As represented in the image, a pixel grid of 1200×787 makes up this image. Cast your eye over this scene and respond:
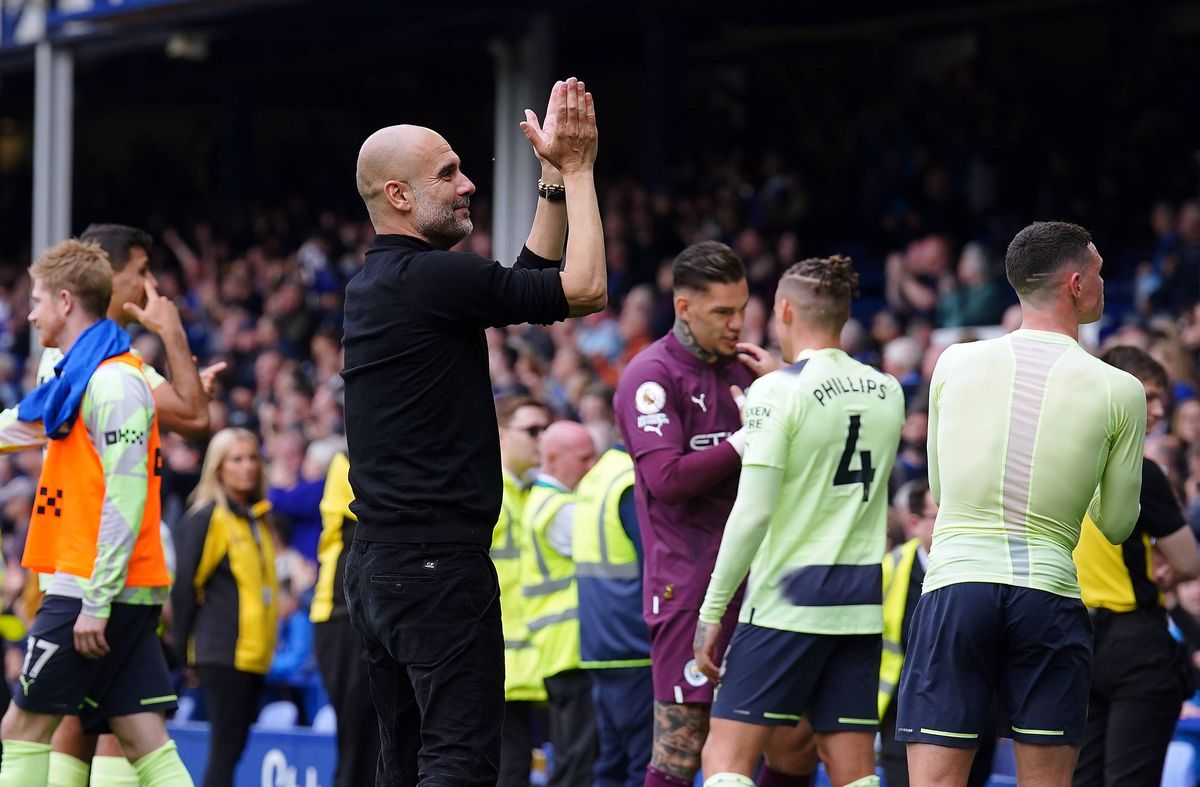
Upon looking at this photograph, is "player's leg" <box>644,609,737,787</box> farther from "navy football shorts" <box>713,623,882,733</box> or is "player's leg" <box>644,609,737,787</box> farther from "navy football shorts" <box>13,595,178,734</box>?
"navy football shorts" <box>13,595,178,734</box>

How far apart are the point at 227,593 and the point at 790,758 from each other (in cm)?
381

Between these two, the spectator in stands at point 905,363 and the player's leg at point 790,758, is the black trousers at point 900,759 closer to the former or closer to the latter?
the player's leg at point 790,758

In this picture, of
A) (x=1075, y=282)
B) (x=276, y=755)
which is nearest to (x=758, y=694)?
(x=1075, y=282)

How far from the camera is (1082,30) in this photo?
19.5 m

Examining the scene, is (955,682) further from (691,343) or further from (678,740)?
(691,343)

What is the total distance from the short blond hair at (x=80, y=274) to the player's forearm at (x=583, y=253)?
2.57m

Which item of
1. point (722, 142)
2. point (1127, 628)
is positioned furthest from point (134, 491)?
point (722, 142)

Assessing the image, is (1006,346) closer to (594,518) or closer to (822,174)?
(594,518)

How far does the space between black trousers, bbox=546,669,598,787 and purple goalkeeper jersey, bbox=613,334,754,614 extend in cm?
182

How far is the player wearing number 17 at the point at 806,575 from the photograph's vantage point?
5.98 metres

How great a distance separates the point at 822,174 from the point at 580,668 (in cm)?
1061

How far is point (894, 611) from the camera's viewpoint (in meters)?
7.75

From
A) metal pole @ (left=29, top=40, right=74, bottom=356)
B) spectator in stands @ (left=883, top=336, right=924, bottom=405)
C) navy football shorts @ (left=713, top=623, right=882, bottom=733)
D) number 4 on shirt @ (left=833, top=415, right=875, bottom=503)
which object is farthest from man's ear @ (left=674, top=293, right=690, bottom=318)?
metal pole @ (left=29, top=40, right=74, bottom=356)

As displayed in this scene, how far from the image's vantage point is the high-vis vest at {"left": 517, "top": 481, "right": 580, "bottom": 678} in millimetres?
8242
